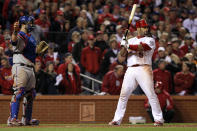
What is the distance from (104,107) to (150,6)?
8.02 meters

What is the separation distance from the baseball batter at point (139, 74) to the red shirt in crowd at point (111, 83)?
3.32 metres

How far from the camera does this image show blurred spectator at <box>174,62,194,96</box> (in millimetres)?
14523

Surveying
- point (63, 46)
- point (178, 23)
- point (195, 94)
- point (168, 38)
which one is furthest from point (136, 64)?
point (178, 23)

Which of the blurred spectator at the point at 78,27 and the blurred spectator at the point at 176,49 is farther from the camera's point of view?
the blurred spectator at the point at 176,49

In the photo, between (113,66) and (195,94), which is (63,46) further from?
(195,94)

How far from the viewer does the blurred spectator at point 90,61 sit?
15250mm

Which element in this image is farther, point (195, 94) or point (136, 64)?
point (195, 94)

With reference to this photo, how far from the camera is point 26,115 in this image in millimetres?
10836

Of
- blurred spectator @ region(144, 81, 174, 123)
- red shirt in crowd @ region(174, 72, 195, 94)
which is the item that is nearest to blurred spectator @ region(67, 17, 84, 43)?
red shirt in crowd @ region(174, 72, 195, 94)

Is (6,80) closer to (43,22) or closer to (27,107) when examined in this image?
(27,107)

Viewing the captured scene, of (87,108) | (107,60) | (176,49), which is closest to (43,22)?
(107,60)

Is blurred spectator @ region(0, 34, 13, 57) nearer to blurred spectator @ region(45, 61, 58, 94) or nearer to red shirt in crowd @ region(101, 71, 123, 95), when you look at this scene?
blurred spectator @ region(45, 61, 58, 94)

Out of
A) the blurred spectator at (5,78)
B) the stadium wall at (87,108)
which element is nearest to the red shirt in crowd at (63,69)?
the stadium wall at (87,108)

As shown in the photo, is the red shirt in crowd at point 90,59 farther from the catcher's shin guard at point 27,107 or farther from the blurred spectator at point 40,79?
the catcher's shin guard at point 27,107
